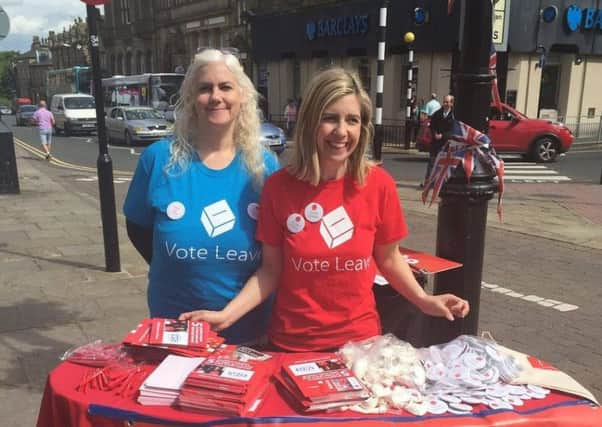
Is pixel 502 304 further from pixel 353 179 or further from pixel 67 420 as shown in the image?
pixel 67 420

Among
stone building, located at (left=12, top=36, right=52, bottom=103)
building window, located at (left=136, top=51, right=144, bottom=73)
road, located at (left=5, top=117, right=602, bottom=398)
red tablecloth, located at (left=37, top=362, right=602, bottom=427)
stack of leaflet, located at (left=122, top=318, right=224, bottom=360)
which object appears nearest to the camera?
red tablecloth, located at (left=37, top=362, right=602, bottom=427)

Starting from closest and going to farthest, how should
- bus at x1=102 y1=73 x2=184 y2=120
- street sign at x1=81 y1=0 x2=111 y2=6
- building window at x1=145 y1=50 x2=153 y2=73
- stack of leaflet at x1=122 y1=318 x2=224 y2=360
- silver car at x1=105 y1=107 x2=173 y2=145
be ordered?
stack of leaflet at x1=122 y1=318 x2=224 y2=360, street sign at x1=81 y1=0 x2=111 y2=6, silver car at x1=105 y1=107 x2=173 y2=145, bus at x1=102 y1=73 x2=184 y2=120, building window at x1=145 y1=50 x2=153 y2=73

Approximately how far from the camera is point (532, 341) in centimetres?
420

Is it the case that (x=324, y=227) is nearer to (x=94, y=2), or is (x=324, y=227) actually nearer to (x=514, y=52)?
(x=94, y=2)

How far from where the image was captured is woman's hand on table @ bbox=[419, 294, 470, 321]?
2.12 m

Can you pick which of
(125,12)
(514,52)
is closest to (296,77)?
(514,52)

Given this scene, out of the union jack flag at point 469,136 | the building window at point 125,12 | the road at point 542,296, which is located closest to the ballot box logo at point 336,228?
the union jack flag at point 469,136

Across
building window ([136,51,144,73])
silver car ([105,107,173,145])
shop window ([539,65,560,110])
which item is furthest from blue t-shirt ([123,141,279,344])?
building window ([136,51,144,73])

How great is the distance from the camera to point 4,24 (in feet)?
19.6

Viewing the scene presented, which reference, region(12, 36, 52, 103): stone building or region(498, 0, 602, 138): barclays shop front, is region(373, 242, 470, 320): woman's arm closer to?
region(498, 0, 602, 138): barclays shop front

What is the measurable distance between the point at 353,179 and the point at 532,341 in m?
2.90

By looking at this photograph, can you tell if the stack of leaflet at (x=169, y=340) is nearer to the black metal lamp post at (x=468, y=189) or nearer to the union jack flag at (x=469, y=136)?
the black metal lamp post at (x=468, y=189)

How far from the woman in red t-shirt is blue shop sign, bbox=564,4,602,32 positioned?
21.1 metres

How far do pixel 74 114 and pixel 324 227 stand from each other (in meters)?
27.0
